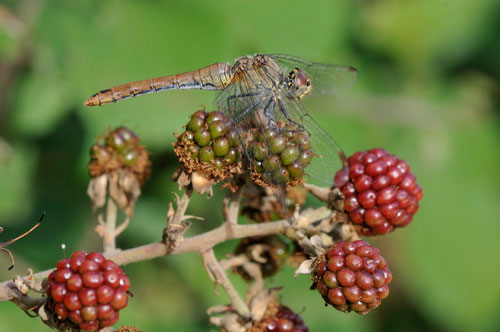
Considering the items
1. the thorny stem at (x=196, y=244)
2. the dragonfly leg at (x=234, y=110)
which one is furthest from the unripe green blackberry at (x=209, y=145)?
the thorny stem at (x=196, y=244)

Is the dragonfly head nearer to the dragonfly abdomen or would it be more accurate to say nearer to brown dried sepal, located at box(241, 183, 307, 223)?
the dragonfly abdomen

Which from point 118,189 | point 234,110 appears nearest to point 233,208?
point 234,110

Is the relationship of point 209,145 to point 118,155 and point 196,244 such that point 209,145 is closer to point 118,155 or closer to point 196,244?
point 196,244

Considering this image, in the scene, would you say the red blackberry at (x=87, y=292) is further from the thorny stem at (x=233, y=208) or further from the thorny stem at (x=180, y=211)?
the thorny stem at (x=233, y=208)

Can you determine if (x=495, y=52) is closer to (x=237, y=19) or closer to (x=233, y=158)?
(x=237, y=19)

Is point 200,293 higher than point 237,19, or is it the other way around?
point 237,19

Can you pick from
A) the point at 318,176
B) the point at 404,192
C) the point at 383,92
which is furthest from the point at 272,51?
the point at 404,192
